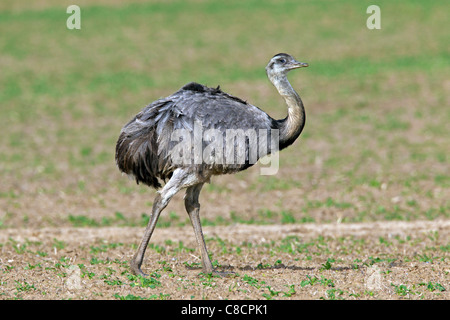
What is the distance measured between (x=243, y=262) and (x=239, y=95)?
12273 mm

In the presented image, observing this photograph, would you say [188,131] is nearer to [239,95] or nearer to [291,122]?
[291,122]

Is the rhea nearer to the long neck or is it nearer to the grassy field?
the long neck

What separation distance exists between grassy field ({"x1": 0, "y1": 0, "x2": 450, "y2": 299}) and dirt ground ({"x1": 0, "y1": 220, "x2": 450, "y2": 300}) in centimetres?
3

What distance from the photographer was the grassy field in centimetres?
859

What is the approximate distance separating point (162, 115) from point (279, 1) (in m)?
27.5

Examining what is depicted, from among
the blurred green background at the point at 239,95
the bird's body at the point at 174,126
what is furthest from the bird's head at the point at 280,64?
the blurred green background at the point at 239,95

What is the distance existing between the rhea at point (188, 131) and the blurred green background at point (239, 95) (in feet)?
13.9

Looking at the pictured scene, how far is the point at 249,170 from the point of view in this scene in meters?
16.1

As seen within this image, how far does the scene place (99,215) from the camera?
1301cm

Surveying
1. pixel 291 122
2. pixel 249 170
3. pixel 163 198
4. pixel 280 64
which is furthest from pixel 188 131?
pixel 249 170

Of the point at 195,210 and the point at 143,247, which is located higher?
the point at 195,210

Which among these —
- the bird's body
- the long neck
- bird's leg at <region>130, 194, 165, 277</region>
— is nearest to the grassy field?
bird's leg at <region>130, 194, 165, 277</region>

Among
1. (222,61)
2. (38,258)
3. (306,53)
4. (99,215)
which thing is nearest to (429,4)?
(306,53)

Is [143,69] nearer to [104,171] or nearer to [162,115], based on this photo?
[104,171]
